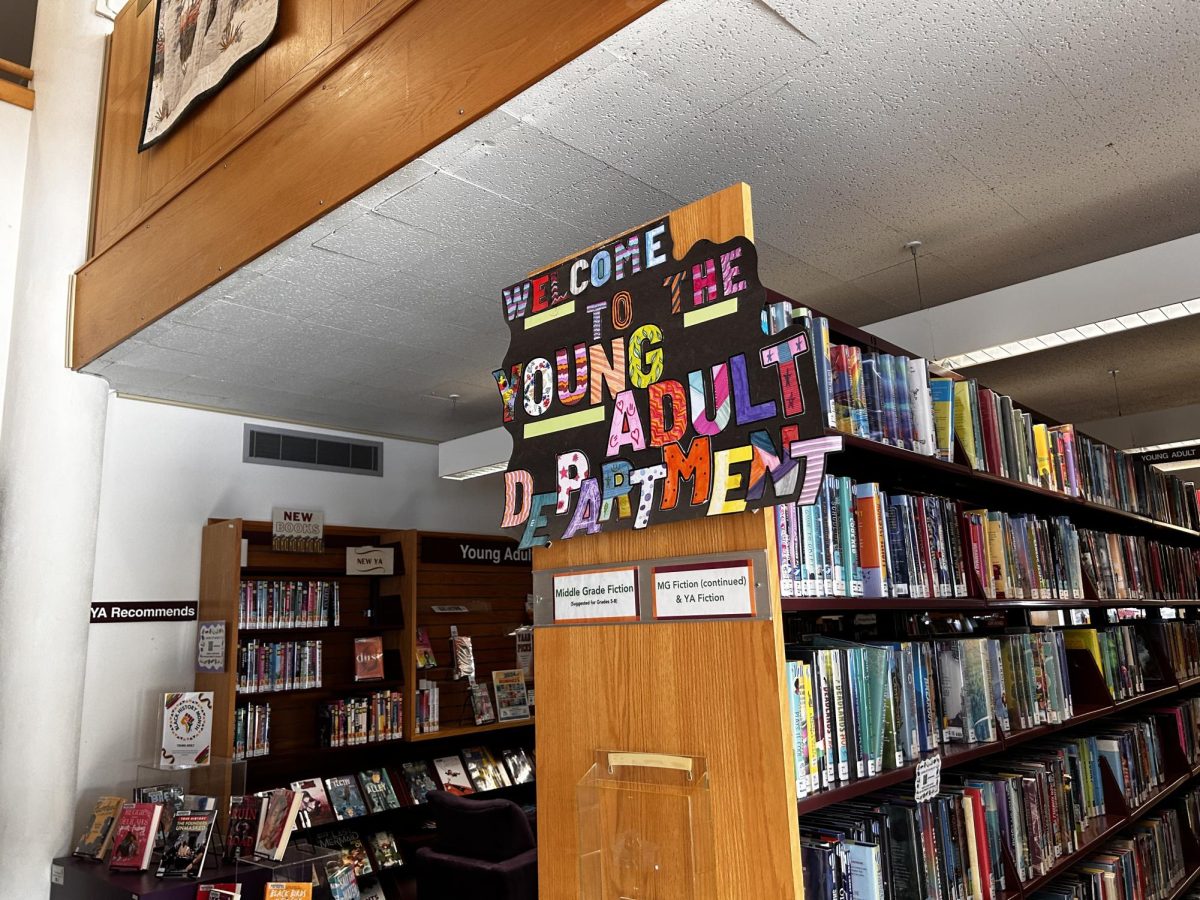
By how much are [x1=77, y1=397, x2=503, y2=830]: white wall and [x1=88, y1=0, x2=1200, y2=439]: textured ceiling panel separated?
0.79 metres

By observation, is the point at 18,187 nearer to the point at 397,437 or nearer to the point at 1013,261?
the point at 397,437

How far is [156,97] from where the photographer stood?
3672mm

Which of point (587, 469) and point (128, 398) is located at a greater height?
point (128, 398)

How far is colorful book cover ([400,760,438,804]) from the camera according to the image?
5.41 meters

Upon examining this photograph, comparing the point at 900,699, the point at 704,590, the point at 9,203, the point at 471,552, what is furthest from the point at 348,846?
the point at 704,590

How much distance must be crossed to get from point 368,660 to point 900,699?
13.1 ft

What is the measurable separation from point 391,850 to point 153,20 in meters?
4.67

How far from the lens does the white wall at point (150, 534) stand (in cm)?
457

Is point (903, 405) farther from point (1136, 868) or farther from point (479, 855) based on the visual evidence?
point (479, 855)

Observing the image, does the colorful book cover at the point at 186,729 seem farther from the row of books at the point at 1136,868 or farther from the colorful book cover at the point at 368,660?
the row of books at the point at 1136,868

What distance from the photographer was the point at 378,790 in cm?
523

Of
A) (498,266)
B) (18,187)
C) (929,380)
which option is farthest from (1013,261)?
(18,187)

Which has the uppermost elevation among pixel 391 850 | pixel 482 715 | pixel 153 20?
pixel 153 20

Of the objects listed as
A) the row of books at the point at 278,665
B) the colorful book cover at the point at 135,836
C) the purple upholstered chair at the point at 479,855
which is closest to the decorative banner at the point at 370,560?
the row of books at the point at 278,665
